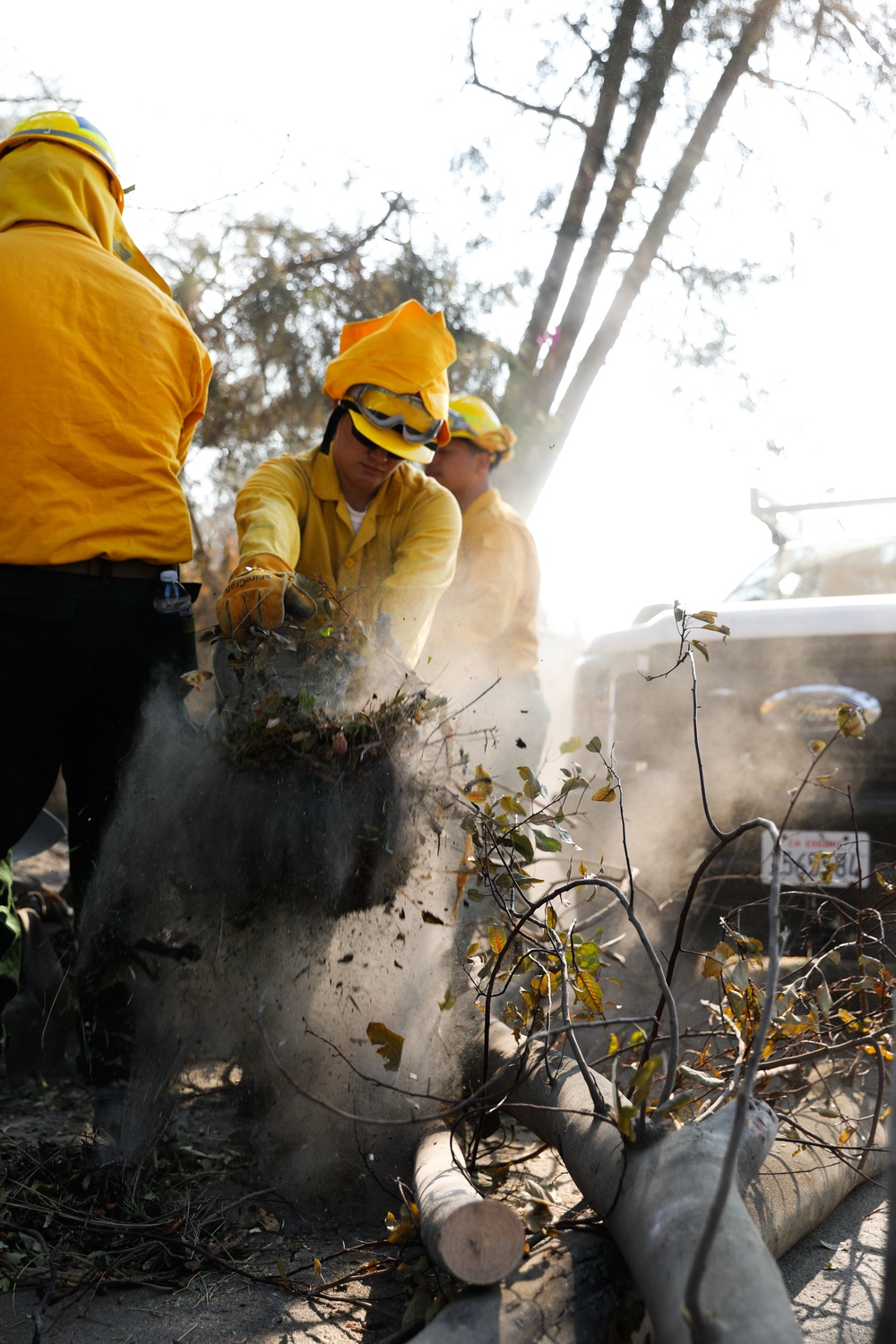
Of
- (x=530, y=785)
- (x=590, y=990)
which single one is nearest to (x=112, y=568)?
(x=530, y=785)

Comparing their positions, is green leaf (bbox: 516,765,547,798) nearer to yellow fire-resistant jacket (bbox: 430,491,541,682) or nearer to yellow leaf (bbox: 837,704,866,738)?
yellow leaf (bbox: 837,704,866,738)

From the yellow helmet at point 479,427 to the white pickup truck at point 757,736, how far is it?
0.93 meters

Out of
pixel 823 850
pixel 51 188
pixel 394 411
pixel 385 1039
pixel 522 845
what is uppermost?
pixel 51 188

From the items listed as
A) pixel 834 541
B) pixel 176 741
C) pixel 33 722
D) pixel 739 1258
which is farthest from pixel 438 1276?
pixel 834 541

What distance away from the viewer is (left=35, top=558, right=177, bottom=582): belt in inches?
100

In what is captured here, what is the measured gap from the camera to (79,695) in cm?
263

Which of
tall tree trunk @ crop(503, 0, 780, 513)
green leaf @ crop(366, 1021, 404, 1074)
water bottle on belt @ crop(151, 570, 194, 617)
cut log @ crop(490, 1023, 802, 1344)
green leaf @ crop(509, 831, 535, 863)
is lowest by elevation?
cut log @ crop(490, 1023, 802, 1344)

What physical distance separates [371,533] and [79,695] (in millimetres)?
1052

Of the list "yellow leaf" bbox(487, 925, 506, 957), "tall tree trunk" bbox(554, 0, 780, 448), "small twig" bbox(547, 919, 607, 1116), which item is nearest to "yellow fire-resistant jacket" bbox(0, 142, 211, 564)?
"yellow leaf" bbox(487, 925, 506, 957)

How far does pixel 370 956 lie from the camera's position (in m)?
2.57

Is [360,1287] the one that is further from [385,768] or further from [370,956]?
[385,768]

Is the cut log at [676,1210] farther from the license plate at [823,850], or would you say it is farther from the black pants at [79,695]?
the license plate at [823,850]

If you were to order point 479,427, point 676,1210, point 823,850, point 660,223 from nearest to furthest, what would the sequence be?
point 676,1210 → point 823,850 → point 479,427 → point 660,223

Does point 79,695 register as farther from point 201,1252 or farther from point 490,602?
point 490,602
